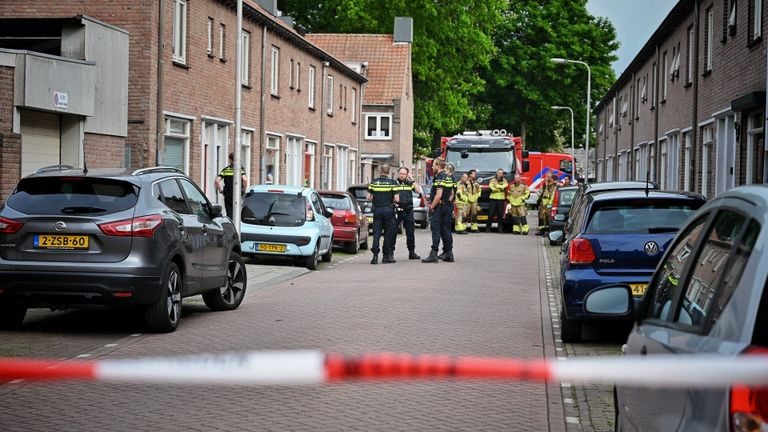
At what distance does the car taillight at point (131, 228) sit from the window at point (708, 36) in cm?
1858

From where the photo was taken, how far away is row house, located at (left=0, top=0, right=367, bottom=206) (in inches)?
775

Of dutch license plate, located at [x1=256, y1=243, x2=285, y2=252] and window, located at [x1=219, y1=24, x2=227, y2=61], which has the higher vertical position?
window, located at [x1=219, y1=24, x2=227, y2=61]

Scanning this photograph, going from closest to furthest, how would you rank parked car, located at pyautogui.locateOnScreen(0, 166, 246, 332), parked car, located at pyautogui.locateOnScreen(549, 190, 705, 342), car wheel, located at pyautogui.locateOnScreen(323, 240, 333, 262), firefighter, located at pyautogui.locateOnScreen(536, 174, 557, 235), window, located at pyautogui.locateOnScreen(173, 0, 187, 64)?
parked car, located at pyautogui.locateOnScreen(0, 166, 246, 332), parked car, located at pyautogui.locateOnScreen(549, 190, 705, 342), car wheel, located at pyautogui.locateOnScreen(323, 240, 333, 262), window, located at pyautogui.locateOnScreen(173, 0, 187, 64), firefighter, located at pyautogui.locateOnScreen(536, 174, 557, 235)

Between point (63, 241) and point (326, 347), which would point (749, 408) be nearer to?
point (326, 347)

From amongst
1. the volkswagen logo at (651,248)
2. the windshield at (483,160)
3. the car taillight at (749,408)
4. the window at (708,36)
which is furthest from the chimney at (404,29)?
the car taillight at (749,408)

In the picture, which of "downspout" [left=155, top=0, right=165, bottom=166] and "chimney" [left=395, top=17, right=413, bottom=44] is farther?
"chimney" [left=395, top=17, right=413, bottom=44]

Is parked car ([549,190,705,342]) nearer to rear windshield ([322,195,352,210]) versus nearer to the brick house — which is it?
rear windshield ([322,195,352,210])

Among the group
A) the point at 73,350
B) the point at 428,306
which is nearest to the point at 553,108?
the point at 428,306

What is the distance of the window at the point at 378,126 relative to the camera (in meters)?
61.9

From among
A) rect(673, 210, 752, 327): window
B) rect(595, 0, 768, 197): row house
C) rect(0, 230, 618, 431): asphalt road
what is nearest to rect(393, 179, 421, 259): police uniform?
rect(0, 230, 618, 431): asphalt road

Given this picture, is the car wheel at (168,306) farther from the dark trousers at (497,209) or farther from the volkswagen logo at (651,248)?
the dark trousers at (497,209)

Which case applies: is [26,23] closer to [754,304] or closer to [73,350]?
[73,350]

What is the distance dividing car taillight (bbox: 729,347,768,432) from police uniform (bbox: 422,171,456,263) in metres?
19.9

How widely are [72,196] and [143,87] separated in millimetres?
13835
